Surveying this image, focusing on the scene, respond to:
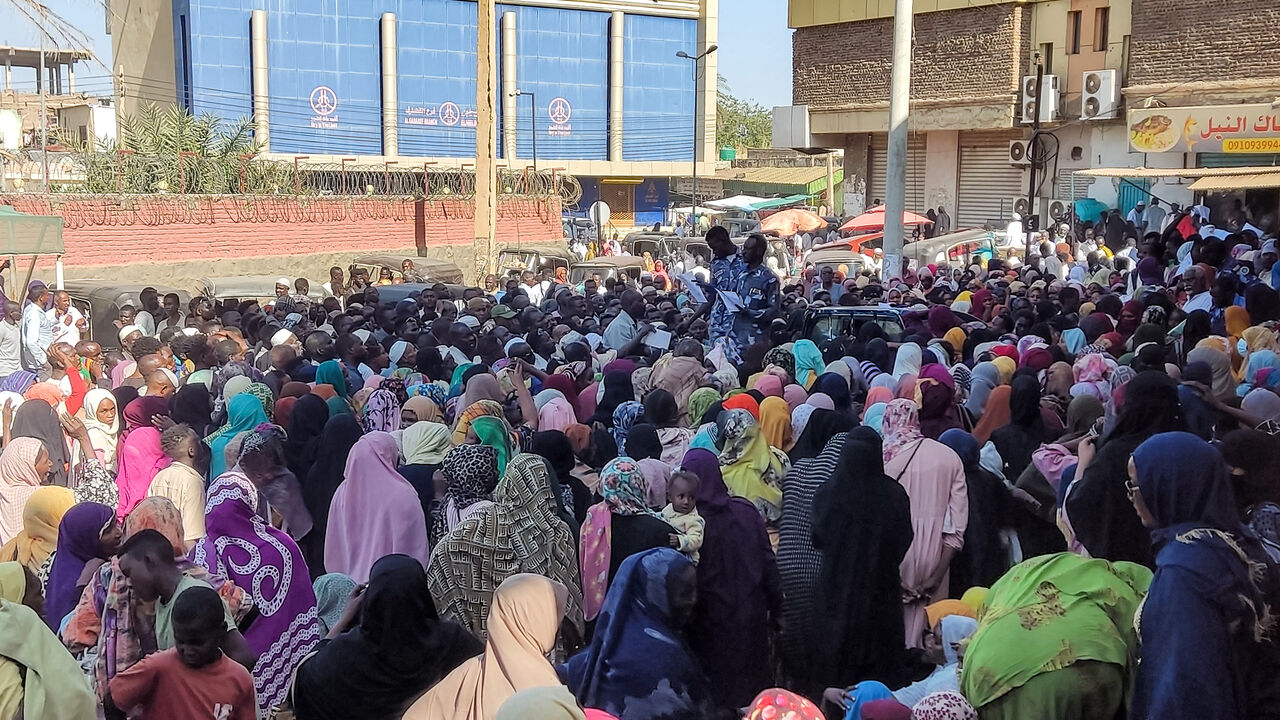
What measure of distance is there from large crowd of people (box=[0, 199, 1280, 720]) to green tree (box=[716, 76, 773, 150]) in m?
75.9

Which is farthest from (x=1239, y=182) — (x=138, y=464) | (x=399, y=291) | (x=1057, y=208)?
(x=138, y=464)

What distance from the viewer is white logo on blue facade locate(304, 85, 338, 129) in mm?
44875

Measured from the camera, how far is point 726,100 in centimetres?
8612

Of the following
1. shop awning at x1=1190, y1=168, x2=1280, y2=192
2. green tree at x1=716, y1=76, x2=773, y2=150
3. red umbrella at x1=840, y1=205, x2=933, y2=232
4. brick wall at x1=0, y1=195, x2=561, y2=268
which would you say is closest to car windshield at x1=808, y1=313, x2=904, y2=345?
shop awning at x1=1190, y1=168, x2=1280, y2=192

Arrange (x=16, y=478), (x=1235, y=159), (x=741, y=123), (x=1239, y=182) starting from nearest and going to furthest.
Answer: (x=16, y=478), (x=1239, y=182), (x=1235, y=159), (x=741, y=123)

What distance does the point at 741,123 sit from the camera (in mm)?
86125

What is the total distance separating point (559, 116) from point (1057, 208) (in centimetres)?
2620

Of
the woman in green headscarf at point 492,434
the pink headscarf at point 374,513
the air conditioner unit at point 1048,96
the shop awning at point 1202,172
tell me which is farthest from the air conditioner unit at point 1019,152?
the pink headscarf at point 374,513

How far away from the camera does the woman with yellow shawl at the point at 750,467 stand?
223 inches

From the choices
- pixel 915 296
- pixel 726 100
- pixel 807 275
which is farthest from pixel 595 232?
pixel 726 100

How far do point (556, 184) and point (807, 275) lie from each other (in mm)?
15143

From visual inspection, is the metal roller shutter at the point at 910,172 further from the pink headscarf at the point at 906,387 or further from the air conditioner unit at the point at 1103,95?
the pink headscarf at the point at 906,387

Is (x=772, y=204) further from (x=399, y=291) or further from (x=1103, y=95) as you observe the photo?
(x=399, y=291)

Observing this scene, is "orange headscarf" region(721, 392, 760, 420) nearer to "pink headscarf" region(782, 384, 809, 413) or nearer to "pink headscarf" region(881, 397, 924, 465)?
"pink headscarf" region(782, 384, 809, 413)
